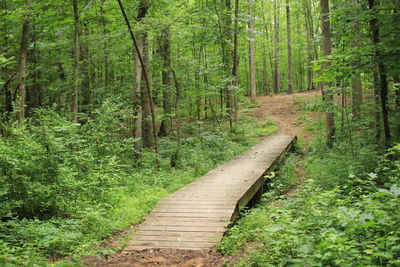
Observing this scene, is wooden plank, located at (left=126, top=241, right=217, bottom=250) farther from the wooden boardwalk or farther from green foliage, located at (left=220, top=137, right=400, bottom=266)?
green foliage, located at (left=220, top=137, right=400, bottom=266)

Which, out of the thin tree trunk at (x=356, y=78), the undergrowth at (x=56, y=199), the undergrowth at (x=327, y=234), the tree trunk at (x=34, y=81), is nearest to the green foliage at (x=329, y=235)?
the undergrowth at (x=327, y=234)

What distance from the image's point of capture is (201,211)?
677 centimetres

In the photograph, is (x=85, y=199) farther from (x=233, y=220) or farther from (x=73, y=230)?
(x=233, y=220)

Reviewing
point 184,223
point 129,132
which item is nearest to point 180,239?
point 184,223

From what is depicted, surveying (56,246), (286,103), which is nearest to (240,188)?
(56,246)

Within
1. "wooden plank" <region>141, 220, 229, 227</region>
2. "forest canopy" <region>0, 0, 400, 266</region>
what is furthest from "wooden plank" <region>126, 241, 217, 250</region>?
"wooden plank" <region>141, 220, 229, 227</region>

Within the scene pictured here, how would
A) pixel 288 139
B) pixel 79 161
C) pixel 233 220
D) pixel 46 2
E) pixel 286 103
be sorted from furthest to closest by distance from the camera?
pixel 286 103
pixel 288 139
pixel 46 2
pixel 79 161
pixel 233 220

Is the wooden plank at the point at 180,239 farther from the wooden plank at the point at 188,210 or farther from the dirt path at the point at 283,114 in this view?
the dirt path at the point at 283,114

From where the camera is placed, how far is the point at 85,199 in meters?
6.95

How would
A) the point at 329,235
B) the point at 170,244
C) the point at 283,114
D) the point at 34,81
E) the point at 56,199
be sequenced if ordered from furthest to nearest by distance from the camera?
1. the point at 283,114
2. the point at 34,81
3. the point at 56,199
4. the point at 170,244
5. the point at 329,235

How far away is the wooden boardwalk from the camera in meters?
5.65

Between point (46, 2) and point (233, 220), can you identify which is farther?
point (46, 2)

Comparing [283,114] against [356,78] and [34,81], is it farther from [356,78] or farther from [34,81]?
[34,81]

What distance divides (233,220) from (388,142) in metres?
4.61
